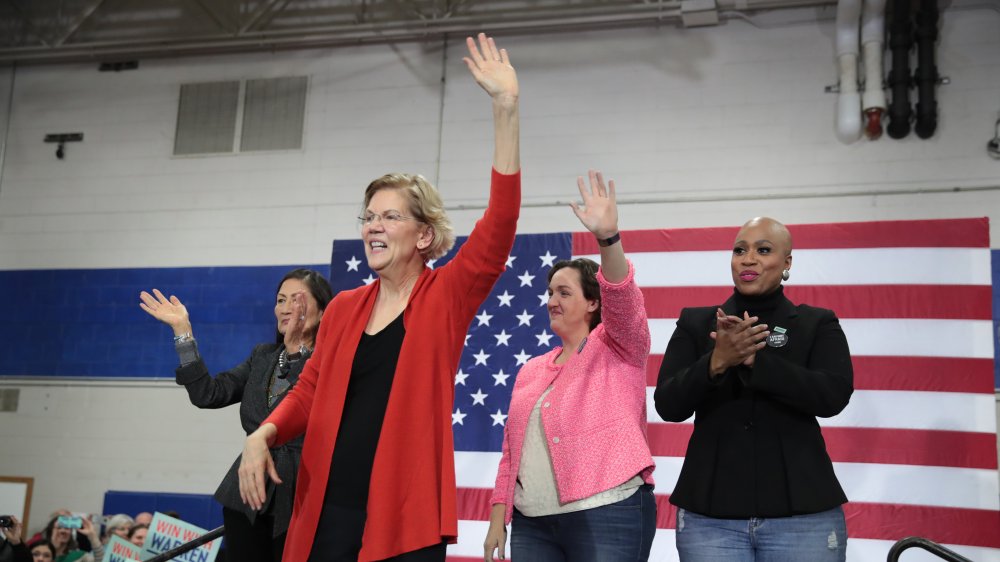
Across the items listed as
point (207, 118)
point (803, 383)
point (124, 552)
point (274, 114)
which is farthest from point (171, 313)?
point (207, 118)

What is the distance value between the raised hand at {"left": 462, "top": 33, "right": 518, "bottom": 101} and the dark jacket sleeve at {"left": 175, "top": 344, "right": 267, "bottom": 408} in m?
1.71

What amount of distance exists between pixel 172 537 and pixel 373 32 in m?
4.49

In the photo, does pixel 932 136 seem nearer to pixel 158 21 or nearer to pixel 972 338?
pixel 972 338

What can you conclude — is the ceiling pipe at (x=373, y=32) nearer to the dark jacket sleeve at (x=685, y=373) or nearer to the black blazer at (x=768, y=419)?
the dark jacket sleeve at (x=685, y=373)

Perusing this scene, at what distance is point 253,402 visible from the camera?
10.4 ft

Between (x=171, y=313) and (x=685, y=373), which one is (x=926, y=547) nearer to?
(x=685, y=373)

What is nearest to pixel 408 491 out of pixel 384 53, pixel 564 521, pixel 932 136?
pixel 564 521

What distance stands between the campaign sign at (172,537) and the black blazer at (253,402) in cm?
117

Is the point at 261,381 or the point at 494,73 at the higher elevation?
the point at 494,73

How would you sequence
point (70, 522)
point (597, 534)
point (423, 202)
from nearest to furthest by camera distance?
1. point (423, 202)
2. point (597, 534)
3. point (70, 522)

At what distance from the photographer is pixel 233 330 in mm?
7367

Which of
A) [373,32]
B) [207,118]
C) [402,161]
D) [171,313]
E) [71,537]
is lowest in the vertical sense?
[71,537]

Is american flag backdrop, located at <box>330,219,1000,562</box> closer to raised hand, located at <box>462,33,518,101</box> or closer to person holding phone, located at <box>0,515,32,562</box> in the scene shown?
person holding phone, located at <box>0,515,32,562</box>

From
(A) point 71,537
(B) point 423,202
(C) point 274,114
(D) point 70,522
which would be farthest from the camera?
(C) point 274,114
